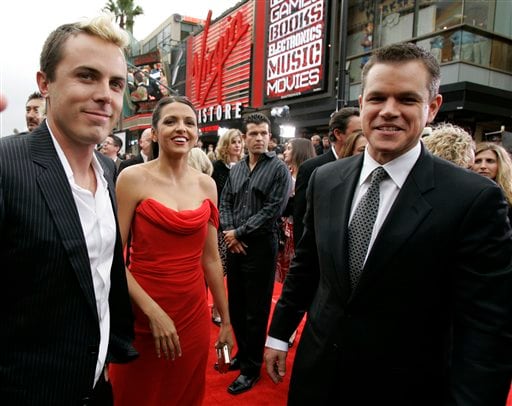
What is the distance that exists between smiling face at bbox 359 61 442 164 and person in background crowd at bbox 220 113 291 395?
2016 millimetres

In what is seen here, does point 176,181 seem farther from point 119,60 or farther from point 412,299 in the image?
point 412,299

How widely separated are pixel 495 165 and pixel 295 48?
11.8m

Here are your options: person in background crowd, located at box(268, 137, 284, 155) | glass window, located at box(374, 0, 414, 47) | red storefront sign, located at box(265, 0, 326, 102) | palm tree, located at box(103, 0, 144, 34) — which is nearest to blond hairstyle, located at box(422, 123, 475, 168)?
person in background crowd, located at box(268, 137, 284, 155)

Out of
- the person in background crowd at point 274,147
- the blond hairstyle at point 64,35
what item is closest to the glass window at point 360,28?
the person in background crowd at point 274,147

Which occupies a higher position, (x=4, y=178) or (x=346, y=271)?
(x=4, y=178)

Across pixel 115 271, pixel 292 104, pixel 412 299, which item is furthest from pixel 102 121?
pixel 292 104

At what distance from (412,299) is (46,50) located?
1472 mm

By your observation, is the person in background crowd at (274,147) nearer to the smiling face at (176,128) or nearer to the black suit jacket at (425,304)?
the smiling face at (176,128)

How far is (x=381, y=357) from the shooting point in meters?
1.45

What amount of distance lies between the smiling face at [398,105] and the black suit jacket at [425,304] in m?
0.12

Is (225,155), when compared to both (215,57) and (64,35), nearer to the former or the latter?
(64,35)

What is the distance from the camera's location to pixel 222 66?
19750mm

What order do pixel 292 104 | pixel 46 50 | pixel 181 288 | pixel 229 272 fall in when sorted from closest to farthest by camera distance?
1. pixel 46 50
2. pixel 181 288
3. pixel 229 272
4. pixel 292 104

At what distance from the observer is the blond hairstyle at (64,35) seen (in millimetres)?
1283
